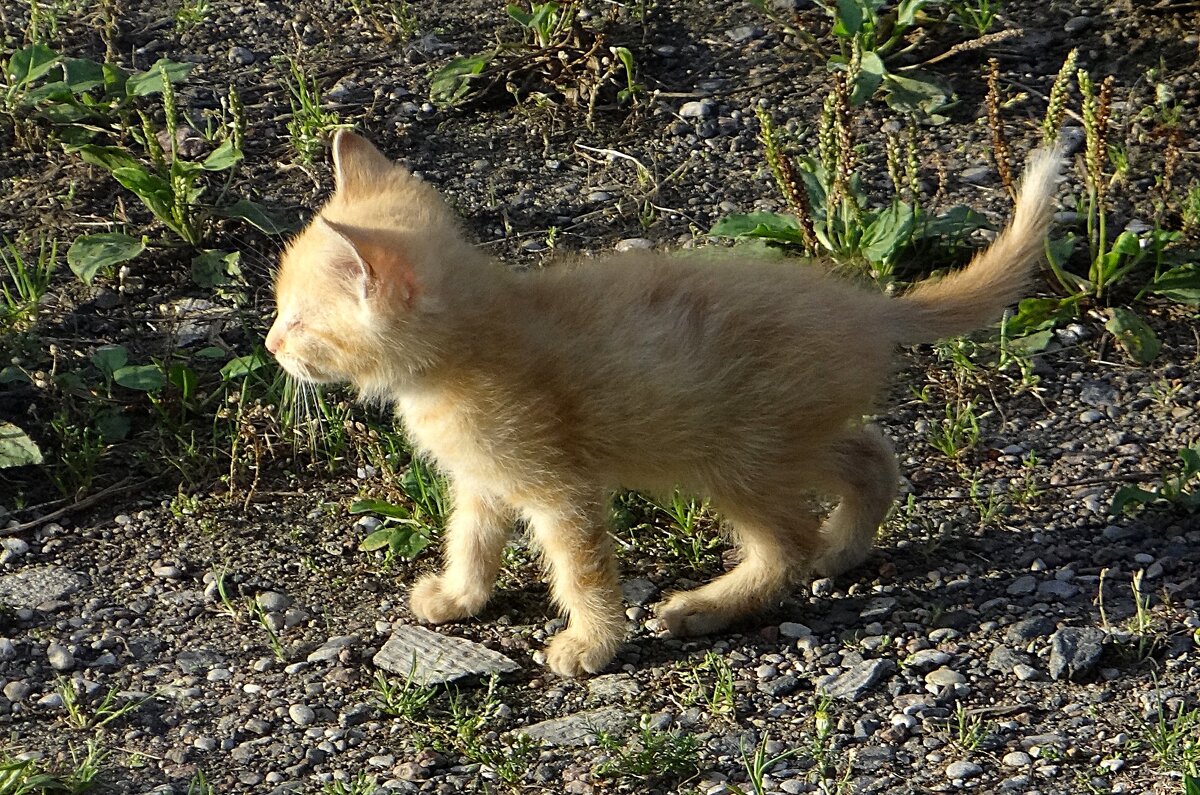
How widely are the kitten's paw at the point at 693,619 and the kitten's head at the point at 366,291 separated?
3.14 feet

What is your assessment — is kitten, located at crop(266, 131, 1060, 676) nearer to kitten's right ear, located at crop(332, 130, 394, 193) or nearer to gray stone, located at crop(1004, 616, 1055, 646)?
kitten's right ear, located at crop(332, 130, 394, 193)

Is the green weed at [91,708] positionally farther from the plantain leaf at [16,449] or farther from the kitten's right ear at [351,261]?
the kitten's right ear at [351,261]

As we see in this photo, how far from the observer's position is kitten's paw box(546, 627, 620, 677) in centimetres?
382

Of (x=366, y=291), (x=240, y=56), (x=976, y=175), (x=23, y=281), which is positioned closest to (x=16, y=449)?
(x=23, y=281)

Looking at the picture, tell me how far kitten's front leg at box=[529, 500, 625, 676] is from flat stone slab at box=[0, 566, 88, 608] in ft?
4.51

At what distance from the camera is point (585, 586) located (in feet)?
12.6

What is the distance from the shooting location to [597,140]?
5.79 m

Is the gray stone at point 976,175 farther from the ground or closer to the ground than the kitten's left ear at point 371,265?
closer to the ground

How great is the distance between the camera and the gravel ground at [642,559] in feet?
11.5

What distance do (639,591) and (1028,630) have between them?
105cm

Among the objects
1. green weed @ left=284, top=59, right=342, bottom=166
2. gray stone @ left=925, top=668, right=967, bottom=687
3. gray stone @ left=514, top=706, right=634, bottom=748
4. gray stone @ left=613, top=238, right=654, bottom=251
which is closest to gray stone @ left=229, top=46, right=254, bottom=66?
green weed @ left=284, top=59, right=342, bottom=166

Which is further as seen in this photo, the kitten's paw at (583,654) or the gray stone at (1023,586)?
the gray stone at (1023,586)

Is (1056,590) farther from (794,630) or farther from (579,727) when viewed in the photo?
(579,727)

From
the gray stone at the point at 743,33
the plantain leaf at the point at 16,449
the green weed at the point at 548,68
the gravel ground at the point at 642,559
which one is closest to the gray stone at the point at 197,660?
the gravel ground at the point at 642,559
